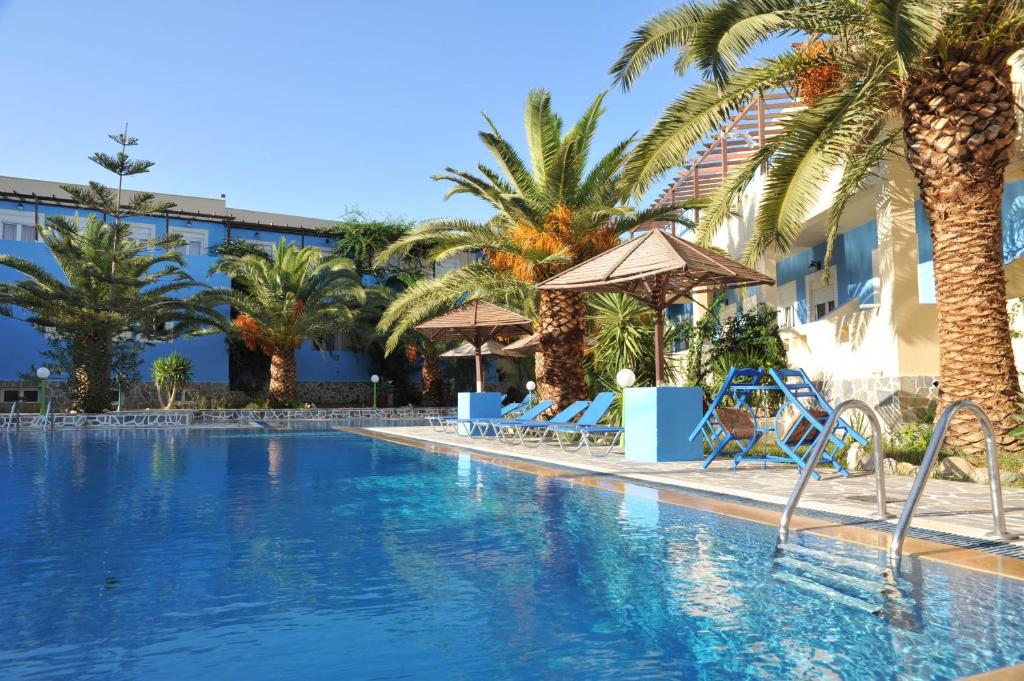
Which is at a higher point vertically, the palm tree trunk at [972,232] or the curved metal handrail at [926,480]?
the palm tree trunk at [972,232]

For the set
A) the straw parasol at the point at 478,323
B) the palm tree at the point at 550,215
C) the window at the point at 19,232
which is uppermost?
the window at the point at 19,232

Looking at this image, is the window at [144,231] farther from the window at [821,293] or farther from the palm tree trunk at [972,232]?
the palm tree trunk at [972,232]

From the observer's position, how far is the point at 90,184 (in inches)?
998

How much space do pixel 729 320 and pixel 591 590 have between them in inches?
530

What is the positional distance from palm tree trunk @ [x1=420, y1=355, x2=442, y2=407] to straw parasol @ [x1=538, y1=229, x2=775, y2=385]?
2299cm

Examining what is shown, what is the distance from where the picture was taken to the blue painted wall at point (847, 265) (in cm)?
1566

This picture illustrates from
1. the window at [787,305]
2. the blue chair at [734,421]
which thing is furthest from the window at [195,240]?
the blue chair at [734,421]

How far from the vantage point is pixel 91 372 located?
86.4ft

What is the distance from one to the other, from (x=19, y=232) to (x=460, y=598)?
3777 centimetres

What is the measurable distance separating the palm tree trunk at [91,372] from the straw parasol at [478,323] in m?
13.9

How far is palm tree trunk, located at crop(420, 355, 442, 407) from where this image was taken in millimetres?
34594

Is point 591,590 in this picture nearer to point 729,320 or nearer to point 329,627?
point 329,627

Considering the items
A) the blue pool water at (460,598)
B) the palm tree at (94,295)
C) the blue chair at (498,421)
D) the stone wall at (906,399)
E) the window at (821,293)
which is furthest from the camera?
the palm tree at (94,295)

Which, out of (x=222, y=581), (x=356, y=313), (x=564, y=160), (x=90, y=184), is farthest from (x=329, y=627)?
(x=356, y=313)
